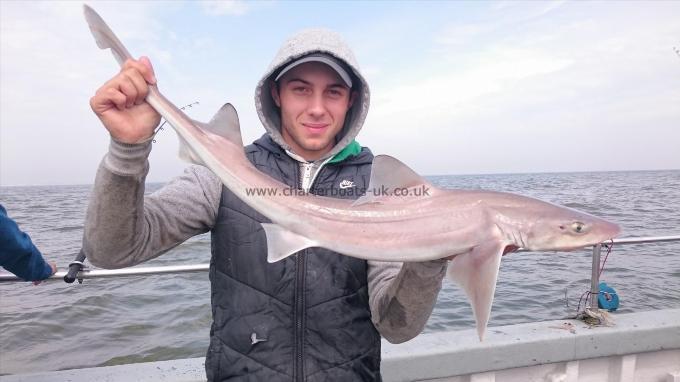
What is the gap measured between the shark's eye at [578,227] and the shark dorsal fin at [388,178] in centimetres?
64

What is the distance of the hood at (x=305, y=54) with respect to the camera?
2531 mm

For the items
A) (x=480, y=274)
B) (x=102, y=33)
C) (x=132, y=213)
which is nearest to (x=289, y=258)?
(x=132, y=213)

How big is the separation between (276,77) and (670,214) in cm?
2275

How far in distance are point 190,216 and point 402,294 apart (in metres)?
A: 1.11

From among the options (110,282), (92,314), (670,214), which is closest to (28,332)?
(92,314)

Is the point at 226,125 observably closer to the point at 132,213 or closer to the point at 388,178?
the point at 132,213

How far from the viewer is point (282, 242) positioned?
200 cm

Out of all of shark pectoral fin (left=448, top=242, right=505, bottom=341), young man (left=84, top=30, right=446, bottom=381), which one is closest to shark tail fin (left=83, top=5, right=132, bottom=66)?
young man (left=84, top=30, right=446, bottom=381)

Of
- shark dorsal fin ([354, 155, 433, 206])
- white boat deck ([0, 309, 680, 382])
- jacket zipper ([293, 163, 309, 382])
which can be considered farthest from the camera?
white boat deck ([0, 309, 680, 382])

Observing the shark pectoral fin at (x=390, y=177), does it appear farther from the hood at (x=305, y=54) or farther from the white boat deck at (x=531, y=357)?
the white boat deck at (x=531, y=357)

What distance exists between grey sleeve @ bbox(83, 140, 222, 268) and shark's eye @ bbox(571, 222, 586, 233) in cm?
174

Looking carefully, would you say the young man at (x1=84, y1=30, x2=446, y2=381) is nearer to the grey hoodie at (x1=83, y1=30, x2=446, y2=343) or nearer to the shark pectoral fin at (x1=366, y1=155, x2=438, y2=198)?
the grey hoodie at (x1=83, y1=30, x2=446, y2=343)

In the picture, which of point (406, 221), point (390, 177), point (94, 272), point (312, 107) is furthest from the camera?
point (94, 272)

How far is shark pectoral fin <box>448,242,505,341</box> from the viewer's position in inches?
72.7
